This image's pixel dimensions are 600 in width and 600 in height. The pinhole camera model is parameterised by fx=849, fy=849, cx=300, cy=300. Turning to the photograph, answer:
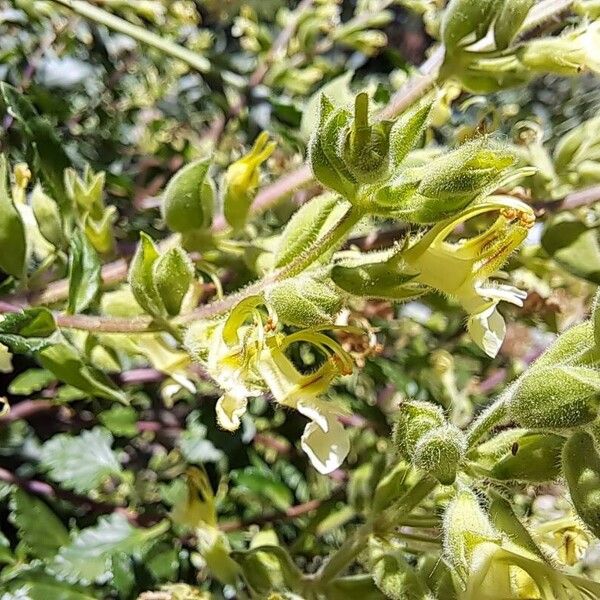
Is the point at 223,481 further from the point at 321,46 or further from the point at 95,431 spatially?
the point at 321,46

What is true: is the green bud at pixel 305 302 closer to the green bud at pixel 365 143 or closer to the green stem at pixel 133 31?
the green bud at pixel 365 143

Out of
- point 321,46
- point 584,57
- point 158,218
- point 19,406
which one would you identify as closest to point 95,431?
point 19,406

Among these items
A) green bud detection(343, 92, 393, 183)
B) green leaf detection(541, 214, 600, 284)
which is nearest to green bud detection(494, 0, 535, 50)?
green leaf detection(541, 214, 600, 284)

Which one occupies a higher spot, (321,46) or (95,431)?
(321,46)

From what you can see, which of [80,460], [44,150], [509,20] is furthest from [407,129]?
[80,460]

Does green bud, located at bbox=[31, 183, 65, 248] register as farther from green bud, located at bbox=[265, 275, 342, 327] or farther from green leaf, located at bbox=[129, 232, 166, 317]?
green bud, located at bbox=[265, 275, 342, 327]

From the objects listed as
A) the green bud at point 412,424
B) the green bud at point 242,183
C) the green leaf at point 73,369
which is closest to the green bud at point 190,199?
the green bud at point 242,183
